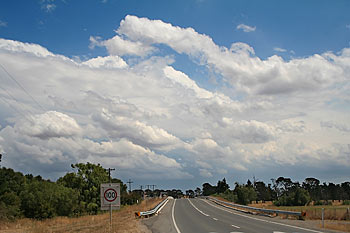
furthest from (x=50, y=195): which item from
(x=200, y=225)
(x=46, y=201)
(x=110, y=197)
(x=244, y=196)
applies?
(x=244, y=196)

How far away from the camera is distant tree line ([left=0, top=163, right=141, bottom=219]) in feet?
151

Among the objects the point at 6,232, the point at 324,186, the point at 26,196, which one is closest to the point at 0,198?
the point at 26,196

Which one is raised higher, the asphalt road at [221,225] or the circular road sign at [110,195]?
the circular road sign at [110,195]

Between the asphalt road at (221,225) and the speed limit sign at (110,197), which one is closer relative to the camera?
the speed limit sign at (110,197)

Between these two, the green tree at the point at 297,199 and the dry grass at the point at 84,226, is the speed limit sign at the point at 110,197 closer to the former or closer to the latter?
the dry grass at the point at 84,226

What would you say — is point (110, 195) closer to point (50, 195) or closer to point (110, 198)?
point (110, 198)

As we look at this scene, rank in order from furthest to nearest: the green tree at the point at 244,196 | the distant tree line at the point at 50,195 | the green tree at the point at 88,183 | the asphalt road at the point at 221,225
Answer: the green tree at the point at 244,196, the green tree at the point at 88,183, the distant tree line at the point at 50,195, the asphalt road at the point at 221,225

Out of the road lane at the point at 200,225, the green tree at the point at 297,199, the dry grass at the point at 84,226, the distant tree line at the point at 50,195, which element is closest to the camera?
the road lane at the point at 200,225

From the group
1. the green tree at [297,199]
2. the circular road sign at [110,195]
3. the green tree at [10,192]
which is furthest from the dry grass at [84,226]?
the green tree at [297,199]

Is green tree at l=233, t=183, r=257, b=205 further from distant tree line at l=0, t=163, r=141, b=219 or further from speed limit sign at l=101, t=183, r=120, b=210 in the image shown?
speed limit sign at l=101, t=183, r=120, b=210

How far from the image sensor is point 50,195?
51.1 m

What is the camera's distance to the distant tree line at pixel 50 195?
4588 cm

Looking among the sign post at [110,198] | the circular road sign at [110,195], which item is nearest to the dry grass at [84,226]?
the sign post at [110,198]

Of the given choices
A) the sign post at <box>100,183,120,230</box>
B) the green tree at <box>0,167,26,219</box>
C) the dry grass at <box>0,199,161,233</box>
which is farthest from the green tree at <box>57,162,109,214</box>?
the sign post at <box>100,183,120,230</box>
